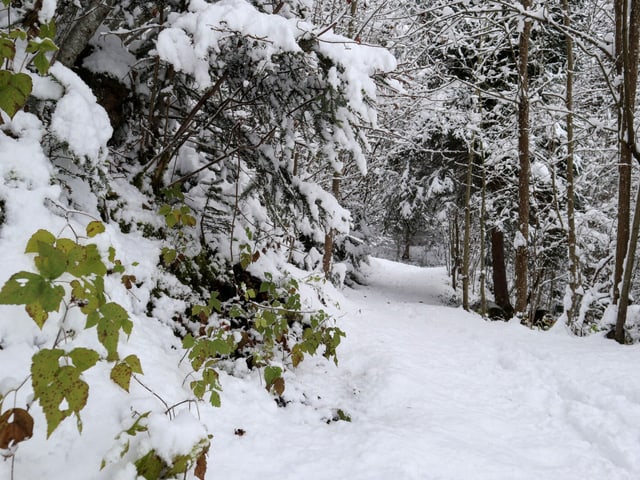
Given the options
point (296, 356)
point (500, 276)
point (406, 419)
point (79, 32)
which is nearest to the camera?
point (79, 32)

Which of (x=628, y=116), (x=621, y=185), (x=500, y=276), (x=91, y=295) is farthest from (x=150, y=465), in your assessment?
(x=500, y=276)

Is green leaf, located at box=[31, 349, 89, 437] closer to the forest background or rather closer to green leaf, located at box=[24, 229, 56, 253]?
the forest background

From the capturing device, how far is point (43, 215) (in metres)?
2.13

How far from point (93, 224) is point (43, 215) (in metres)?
0.57

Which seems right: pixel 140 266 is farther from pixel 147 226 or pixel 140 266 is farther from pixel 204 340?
pixel 204 340

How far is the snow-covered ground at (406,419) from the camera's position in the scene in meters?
1.87

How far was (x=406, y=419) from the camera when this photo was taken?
116 inches

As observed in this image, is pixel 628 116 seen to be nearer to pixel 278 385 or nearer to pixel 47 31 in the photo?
pixel 278 385

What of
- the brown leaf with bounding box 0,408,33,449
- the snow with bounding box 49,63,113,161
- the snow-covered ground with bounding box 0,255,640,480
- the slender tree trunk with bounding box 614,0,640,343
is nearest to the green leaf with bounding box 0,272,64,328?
the brown leaf with bounding box 0,408,33,449

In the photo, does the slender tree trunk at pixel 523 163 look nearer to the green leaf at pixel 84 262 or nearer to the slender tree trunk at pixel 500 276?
the slender tree trunk at pixel 500 276

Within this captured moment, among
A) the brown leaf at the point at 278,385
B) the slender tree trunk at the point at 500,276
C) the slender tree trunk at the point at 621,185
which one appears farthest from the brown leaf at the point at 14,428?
the slender tree trunk at the point at 500,276

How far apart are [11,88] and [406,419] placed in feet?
10.1

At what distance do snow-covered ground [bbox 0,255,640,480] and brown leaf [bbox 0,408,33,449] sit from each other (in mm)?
299

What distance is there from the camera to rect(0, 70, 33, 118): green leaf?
5.41ft
